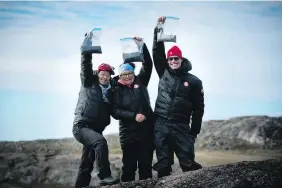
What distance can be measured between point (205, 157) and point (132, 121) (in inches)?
359

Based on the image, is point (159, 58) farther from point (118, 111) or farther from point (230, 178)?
point (230, 178)

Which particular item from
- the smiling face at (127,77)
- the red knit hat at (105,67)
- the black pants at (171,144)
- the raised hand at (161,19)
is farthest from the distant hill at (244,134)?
the red knit hat at (105,67)

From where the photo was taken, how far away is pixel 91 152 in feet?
16.9

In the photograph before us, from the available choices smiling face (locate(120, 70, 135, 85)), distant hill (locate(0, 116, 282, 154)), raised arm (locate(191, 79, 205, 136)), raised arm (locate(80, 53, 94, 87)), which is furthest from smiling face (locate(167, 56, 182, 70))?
distant hill (locate(0, 116, 282, 154))

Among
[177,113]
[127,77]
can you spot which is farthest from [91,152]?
[177,113]

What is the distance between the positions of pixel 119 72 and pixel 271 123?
44.7ft

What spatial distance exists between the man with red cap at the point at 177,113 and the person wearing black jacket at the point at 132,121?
177mm

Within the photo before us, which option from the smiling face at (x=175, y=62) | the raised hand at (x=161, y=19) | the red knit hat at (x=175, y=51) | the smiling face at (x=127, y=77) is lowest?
the smiling face at (x=127, y=77)

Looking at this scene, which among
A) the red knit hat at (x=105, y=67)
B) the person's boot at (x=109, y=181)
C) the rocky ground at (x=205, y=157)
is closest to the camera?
the rocky ground at (x=205, y=157)

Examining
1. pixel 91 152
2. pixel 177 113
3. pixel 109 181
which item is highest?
pixel 177 113

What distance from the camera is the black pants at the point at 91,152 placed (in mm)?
4938

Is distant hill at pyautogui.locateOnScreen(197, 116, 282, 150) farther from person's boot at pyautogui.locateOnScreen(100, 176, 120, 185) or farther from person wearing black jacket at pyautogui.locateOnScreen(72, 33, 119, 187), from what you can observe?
person's boot at pyautogui.locateOnScreen(100, 176, 120, 185)

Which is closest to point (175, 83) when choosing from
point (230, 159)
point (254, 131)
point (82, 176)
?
point (82, 176)

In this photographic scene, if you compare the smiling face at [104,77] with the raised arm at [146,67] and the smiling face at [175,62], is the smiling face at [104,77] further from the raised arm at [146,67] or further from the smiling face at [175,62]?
the smiling face at [175,62]
